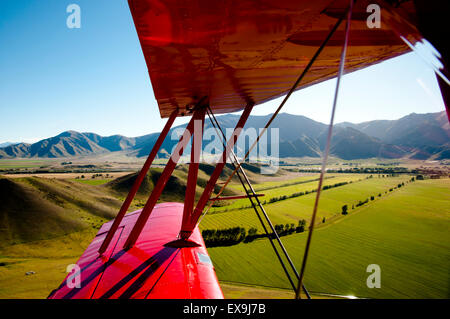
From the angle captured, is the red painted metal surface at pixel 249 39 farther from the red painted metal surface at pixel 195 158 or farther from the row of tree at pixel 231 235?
the row of tree at pixel 231 235

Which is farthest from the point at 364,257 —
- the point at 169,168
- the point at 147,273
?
the point at 169,168

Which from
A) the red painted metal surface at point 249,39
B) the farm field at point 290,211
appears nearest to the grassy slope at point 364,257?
the farm field at point 290,211

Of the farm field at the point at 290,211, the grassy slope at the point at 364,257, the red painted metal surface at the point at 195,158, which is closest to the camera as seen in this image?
the red painted metal surface at the point at 195,158

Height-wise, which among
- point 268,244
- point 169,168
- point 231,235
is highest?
point 169,168

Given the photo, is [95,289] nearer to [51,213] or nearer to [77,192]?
[51,213]

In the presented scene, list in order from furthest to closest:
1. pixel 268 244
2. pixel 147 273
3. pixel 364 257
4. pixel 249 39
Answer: pixel 268 244
pixel 364 257
pixel 147 273
pixel 249 39

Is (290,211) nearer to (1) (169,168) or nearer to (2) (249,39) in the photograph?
(1) (169,168)
